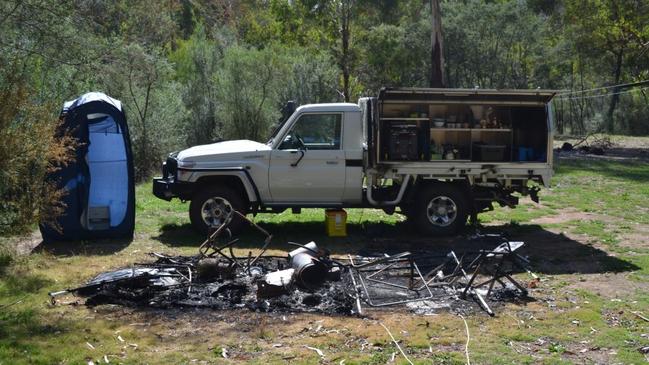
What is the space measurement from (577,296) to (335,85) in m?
19.6

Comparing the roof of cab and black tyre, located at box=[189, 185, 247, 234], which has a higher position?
the roof of cab

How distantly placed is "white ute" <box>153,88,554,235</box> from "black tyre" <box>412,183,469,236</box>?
0.02 meters

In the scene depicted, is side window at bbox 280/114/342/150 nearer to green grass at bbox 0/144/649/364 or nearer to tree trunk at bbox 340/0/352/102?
green grass at bbox 0/144/649/364

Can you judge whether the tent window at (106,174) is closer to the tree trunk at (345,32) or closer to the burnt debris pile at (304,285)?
the burnt debris pile at (304,285)

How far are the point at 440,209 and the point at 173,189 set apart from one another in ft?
13.9

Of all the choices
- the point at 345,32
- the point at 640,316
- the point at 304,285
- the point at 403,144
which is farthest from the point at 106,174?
the point at 345,32

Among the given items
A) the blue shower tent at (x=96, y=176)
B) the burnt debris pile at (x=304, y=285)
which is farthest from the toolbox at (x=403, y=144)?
the blue shower tent at (x=96, y=176)

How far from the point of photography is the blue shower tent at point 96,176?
10930 millimetres

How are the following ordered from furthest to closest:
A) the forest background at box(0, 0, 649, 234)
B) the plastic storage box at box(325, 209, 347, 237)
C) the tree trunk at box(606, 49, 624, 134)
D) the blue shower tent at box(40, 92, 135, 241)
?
1. the tree trunk at box(606, 49, 624, 134)
2. the plastic storage box at box(325, 209, 347, 237)
3. the forest background at box(0, 0, 649, 234)
4. the blue shower tent at box(40, 92, 135, 241)

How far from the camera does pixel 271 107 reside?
23.5m

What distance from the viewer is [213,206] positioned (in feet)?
37.6

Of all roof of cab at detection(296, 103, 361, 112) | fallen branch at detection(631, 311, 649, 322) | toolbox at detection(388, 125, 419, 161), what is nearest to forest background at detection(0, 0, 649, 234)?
roof of cab at detection(296, 103, 361, 112)

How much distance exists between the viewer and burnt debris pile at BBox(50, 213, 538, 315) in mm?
7785

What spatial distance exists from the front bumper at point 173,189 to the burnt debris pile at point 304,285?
2.34 meters
